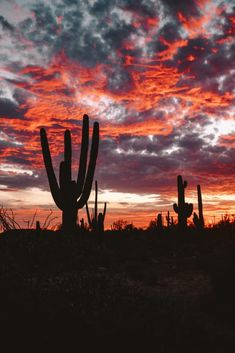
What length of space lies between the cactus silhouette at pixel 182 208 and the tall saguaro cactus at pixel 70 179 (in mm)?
7182

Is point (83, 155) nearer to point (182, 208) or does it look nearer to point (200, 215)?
point (182, 208)

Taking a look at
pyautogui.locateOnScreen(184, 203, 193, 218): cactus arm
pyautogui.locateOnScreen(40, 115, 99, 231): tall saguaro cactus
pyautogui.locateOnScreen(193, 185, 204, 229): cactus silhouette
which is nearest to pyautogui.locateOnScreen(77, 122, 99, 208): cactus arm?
pyautogui.locateOnScreen(40, 115, 99, 231): tall saguaro cactus

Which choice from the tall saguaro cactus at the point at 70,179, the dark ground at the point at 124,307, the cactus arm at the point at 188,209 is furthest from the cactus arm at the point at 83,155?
the cactus arm at the point at 188,209

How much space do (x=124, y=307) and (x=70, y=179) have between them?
9504 mm

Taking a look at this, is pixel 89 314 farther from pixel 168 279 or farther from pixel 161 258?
pixel 161 258

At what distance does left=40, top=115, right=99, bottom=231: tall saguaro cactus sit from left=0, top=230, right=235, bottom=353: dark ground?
140 inches

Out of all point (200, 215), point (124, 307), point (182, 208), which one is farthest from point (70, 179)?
point (200, 215)

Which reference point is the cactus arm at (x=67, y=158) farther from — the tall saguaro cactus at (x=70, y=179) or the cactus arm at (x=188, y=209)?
the cactus arm at (x=188, y=209)

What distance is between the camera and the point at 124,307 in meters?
7.29

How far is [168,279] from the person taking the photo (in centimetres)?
1104

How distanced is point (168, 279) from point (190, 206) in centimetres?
1185

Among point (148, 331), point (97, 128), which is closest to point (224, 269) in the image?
point (148, 331)

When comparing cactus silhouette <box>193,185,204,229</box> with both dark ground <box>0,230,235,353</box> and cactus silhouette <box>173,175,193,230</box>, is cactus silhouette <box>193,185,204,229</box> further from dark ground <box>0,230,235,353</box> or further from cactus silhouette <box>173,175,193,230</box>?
dark ground <box>0,230,235,353</box>

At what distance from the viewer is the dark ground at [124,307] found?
620 cm
